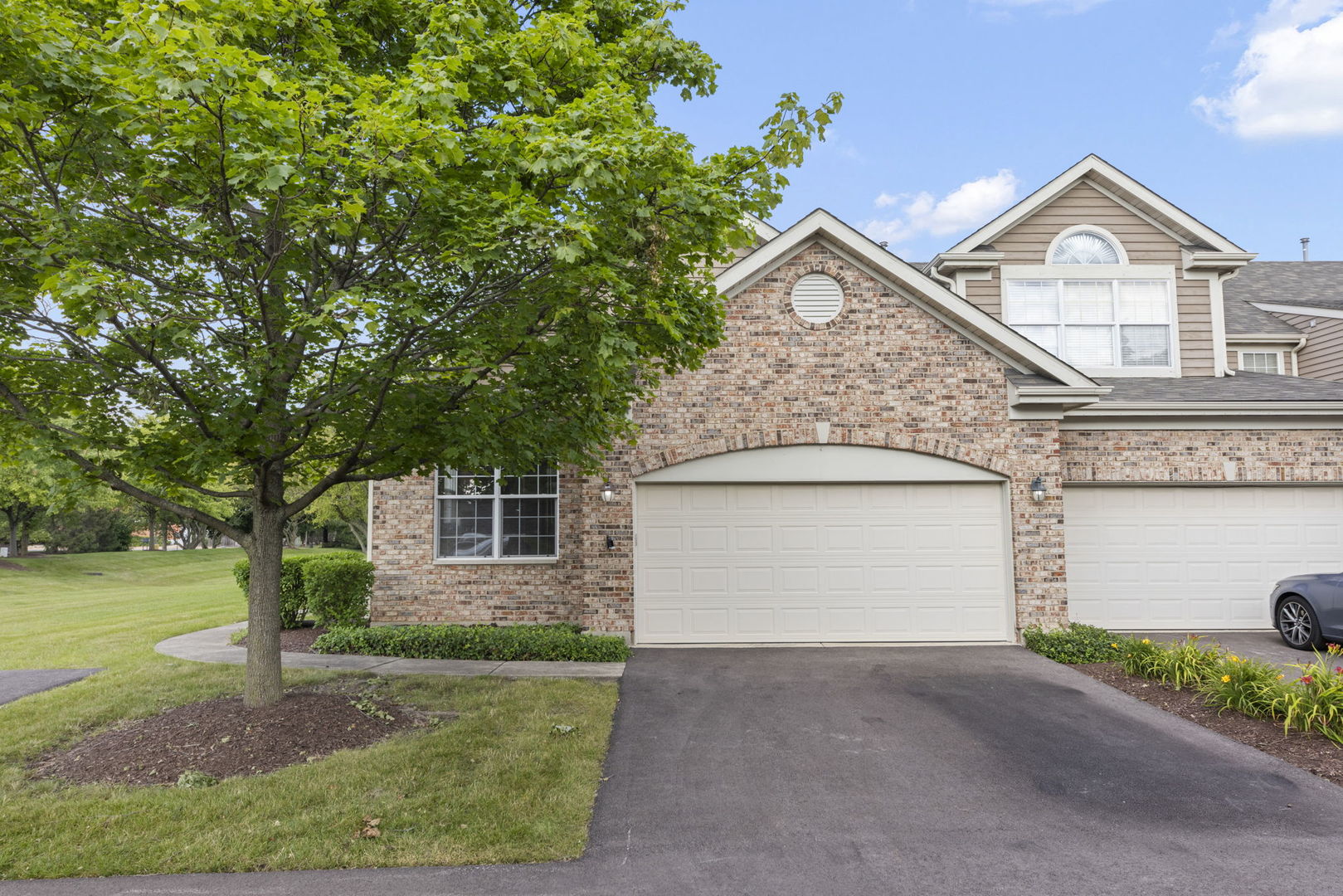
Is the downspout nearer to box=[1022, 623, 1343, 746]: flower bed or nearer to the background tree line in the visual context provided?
box=[1022, 623, 1343, 746]: flower bed

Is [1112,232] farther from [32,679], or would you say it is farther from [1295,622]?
[32,679]

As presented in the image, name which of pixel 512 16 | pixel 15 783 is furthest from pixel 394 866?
pixel 512 16

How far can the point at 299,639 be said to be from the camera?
10711 millimetres

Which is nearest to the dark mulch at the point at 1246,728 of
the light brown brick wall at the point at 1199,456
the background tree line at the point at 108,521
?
the light brown brick wall at the point at 1199,456

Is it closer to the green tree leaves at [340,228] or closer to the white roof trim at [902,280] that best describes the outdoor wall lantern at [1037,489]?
the white roof trim at [902,280]

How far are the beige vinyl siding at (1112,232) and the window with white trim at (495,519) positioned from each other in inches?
333

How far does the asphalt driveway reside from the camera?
155 inches

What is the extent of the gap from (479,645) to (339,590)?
2916 millimetres

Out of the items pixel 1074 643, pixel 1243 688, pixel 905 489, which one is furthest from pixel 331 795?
pixel 1074 643

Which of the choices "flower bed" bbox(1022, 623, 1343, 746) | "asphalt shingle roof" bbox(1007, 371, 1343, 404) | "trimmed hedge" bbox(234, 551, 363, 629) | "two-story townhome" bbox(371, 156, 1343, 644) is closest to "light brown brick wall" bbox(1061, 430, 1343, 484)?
"two-story townhome" bbox(371, 156, 1343, 644)

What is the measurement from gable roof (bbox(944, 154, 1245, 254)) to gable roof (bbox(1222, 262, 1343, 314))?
3.51 m

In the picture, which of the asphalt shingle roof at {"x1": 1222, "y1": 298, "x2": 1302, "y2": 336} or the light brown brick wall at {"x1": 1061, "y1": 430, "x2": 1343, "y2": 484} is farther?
the asphalt shingle roof at {"x1": 1222, "y1": 298, "x2": 1302, "y2": 336}

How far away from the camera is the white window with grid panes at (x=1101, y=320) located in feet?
41.4

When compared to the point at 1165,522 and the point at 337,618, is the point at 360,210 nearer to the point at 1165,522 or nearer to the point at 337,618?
the point at 337,618
